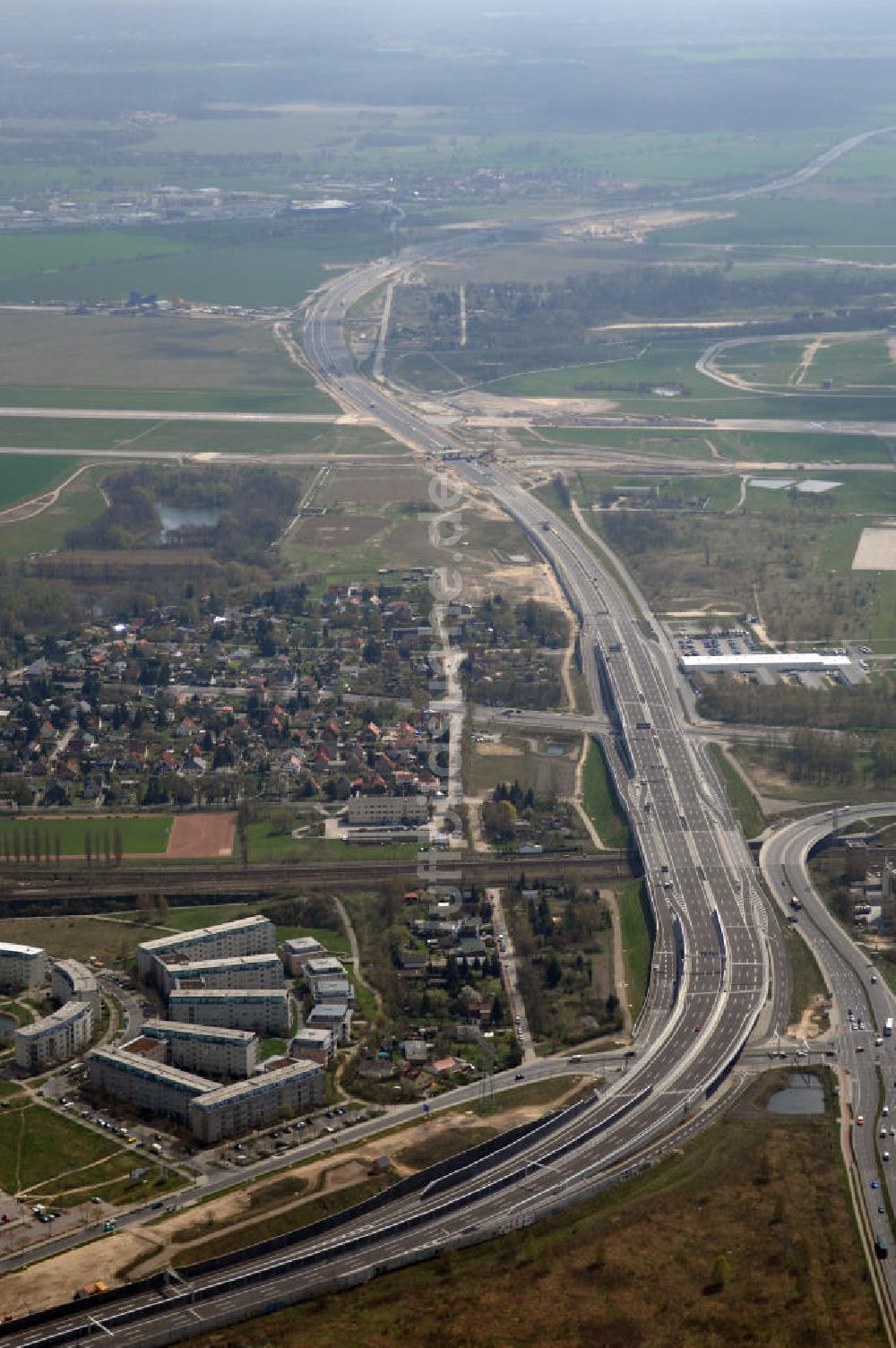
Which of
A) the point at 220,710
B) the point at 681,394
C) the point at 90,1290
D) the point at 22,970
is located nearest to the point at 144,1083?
the point at 22,970

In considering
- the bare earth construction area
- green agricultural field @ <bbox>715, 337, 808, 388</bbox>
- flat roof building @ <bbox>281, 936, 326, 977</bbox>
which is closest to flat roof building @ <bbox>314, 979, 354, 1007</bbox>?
flat roof building @ <bbox>281, 936, 326, 977</bbox>

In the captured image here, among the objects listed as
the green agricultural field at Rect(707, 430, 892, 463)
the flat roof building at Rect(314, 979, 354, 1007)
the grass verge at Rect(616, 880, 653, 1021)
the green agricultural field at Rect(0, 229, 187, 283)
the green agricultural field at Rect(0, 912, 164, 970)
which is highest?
the green agricultural field at Rect(0, 229, 187, 283)

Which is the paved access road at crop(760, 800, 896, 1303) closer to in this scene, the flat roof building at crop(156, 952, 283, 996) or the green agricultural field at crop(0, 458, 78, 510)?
the flat roof building at crop(156, 952, 283, 996)

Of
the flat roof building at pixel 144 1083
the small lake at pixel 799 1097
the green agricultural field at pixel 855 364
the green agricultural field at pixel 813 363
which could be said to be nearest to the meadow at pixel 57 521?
the green agricultural field at pixel 813 363

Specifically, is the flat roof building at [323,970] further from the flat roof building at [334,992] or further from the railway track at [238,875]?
the railway track at [238,875]

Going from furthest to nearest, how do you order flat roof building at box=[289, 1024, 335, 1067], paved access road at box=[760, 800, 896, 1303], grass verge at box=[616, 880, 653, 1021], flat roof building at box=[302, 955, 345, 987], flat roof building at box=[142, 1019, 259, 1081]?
grass verge at box=[616, 880, 653, 1021] → flat roof building at box=[302, 955, 345, 987] → flat roof building at box=[289, 1024, 335, 1067] → flat roof building at box=[142, 1019, 259, 1081] → paved access road at box=[760, 800, 896, 1303]

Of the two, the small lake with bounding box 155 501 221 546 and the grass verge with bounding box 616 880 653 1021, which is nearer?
the grass verge with bounding box 616 880 653 1021
